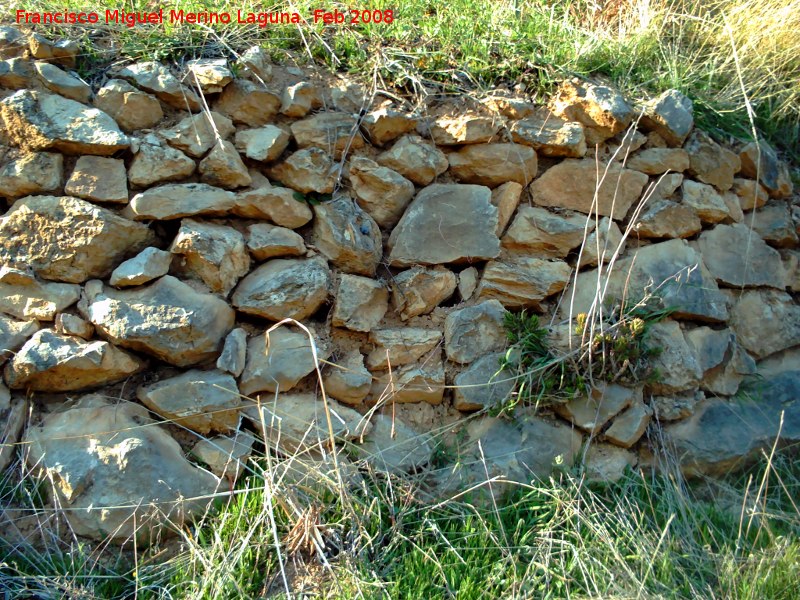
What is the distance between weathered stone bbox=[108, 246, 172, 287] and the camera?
268 cm

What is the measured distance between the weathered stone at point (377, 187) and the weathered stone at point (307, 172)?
0.10 meters

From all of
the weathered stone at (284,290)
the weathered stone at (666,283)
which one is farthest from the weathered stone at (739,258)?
the weathered stone at (284,290)

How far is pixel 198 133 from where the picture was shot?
2963mm

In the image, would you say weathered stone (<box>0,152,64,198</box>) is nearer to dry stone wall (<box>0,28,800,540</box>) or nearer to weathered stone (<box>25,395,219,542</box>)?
dry stone wall (<box>0,28,800,540</box>)

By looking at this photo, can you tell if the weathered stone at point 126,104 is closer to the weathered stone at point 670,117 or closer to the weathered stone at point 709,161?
the weathered stone at point 670,117

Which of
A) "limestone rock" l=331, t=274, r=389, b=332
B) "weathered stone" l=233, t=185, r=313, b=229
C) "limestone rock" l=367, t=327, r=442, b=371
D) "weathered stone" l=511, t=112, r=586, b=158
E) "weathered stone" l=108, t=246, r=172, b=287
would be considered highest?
"weathered stone" l=511, t=112, r=586, b=158

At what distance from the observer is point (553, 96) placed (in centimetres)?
328

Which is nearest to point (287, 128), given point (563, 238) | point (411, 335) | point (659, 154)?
point (411, 335)

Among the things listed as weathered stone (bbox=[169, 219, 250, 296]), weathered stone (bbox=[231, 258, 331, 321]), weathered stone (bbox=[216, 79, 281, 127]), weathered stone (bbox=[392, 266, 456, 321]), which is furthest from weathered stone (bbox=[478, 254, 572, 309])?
weathered stone (bbox=[216, 79, 281, 127])

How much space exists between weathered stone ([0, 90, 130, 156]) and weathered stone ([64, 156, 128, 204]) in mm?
42

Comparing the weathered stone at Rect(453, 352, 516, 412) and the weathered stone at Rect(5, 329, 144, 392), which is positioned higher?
the weathered stone at Rect(5, 329, 144, 392)

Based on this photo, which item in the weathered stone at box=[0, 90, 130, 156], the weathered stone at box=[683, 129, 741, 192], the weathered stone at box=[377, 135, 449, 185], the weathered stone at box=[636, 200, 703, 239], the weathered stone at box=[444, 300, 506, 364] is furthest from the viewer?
the weathered stone at box=[683, 129, 741, 192]

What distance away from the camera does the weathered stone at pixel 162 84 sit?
2.97 metres

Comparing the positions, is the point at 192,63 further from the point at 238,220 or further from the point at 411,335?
the point at 411,335
